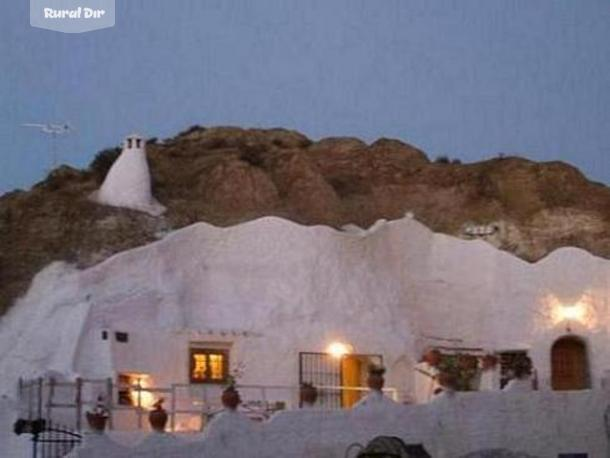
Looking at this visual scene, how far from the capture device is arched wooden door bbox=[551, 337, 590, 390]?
29781 millimetres

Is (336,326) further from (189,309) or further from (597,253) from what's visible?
(597,253)

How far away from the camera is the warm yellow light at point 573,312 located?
97.0 feet

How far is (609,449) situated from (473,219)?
12.7 metres

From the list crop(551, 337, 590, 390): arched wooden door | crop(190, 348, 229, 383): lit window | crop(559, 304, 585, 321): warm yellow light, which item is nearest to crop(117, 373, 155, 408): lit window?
crop(190, 348, 229, 383): lit window

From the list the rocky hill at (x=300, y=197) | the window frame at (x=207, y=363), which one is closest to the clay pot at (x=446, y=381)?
the window frame at (x=207, y=363)

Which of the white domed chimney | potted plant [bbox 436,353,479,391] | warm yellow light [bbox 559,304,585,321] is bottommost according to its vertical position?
potted plant [bbox 436,353,479,391]

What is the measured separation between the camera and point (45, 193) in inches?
1246

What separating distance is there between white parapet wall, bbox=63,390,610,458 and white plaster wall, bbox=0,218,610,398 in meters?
5.80

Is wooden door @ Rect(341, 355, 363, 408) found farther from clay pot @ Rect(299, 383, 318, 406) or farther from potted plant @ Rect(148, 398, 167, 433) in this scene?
potted plant @ Rect(148, 398, 167, 433)

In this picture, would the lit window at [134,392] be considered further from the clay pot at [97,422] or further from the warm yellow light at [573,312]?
the warm yellow light at [573,312]

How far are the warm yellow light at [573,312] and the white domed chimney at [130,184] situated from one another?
35.5 ft

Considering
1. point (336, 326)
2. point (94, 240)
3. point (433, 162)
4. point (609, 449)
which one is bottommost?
point (609, 449)

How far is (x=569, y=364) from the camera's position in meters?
29.9

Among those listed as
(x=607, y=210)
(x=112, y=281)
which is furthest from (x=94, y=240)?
(x=607, y=210)
